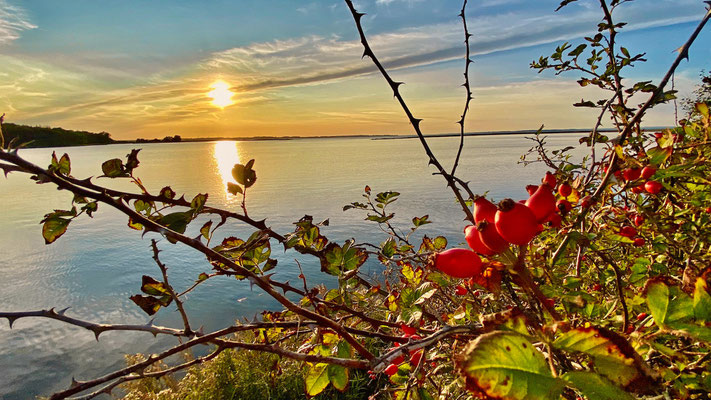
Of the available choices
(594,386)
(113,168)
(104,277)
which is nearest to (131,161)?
(113,168)

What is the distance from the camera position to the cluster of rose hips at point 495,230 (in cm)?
51

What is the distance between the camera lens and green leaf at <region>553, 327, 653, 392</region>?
1.06ft

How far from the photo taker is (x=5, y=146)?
619 millimetres

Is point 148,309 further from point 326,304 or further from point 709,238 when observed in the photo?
point 709,238

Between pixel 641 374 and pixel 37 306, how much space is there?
787cm

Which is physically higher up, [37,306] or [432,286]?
[432,286]

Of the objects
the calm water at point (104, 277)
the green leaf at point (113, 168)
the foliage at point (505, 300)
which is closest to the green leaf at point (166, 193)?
the foliage at point (505, 300)

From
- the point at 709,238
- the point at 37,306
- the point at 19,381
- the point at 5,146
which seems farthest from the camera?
the point at 37,306

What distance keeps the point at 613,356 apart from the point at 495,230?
0.72 ft

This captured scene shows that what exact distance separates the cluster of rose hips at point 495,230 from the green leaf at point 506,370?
0.74ft

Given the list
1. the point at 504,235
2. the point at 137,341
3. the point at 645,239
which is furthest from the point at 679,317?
the point at 137,341

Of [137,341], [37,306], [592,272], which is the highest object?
[592,272]

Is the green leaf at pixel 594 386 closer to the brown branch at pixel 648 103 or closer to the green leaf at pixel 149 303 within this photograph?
the brown branch at pixel 648 103

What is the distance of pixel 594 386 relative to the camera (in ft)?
1.05
